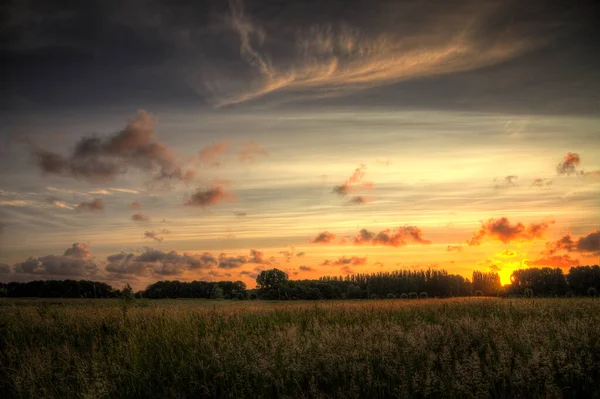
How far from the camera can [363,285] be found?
10669cm

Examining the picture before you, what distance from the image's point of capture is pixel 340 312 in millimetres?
17188

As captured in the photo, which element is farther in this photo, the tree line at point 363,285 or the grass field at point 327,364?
the tree line at point 363,285

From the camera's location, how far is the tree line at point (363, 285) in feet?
173

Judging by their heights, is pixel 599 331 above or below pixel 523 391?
above

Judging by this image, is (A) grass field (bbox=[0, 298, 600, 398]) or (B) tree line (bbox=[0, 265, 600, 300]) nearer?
(A) grass field (bbox=[0, 298, 600, 398])

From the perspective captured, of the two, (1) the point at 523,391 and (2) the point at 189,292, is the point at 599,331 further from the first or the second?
(2) the point at 189,292

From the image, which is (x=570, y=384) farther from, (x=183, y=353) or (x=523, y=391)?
(x=183, y=353)

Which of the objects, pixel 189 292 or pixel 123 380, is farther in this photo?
pixel 189 292

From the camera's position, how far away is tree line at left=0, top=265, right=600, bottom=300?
52.6 m

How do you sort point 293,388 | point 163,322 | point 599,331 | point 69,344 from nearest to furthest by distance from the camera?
1. point 293,388
2. point 599,331
3. point 69,344
4. point 163,322

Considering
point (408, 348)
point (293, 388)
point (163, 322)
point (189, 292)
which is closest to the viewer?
point (293, 388)

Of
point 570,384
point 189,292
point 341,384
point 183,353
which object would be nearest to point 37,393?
point 183,353

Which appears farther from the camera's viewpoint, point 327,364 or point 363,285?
point 363,285

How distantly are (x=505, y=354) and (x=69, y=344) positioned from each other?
11.6m
